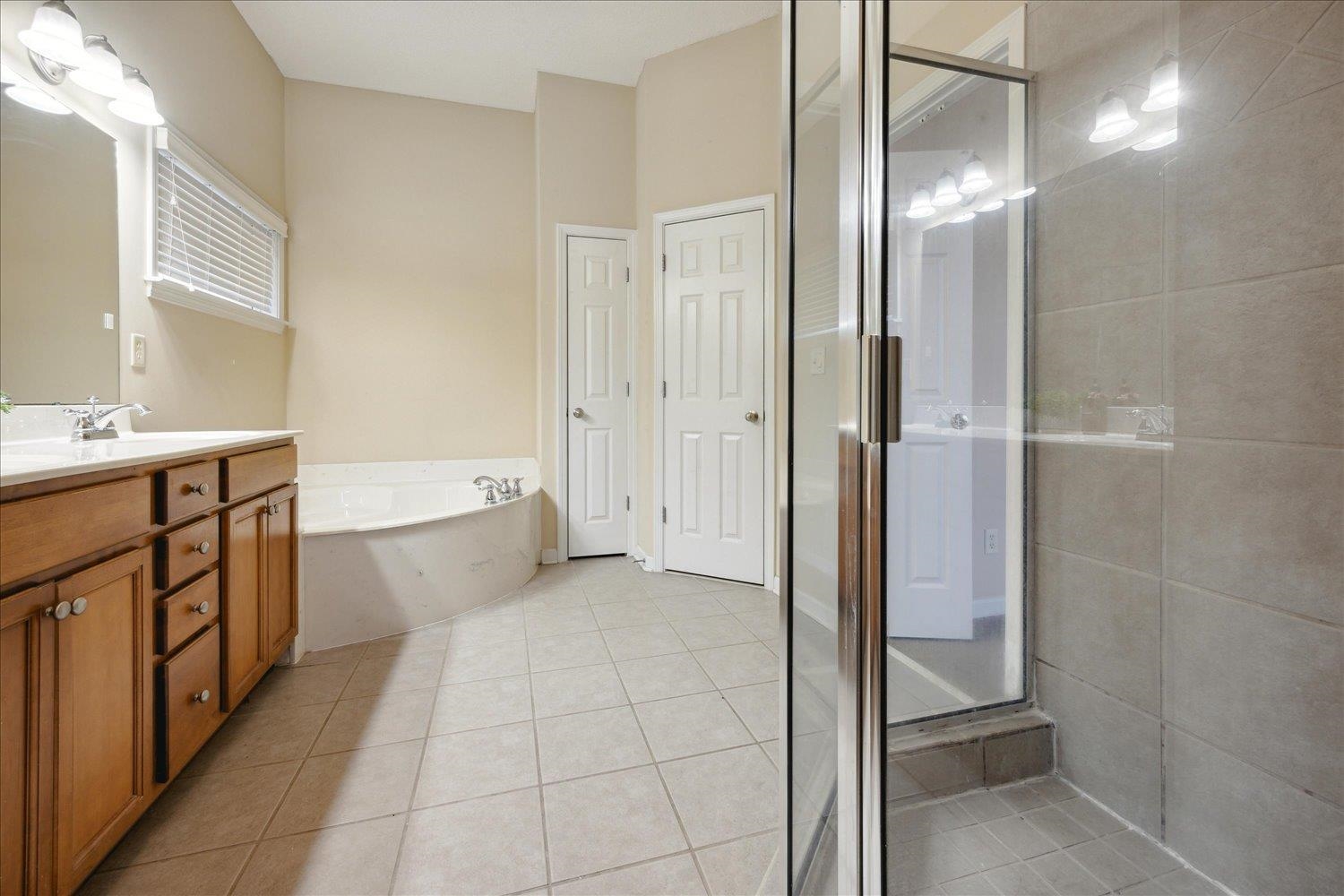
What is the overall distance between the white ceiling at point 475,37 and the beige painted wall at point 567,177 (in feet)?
0.34

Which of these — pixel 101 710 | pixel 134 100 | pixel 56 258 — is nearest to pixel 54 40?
pixel 134 100

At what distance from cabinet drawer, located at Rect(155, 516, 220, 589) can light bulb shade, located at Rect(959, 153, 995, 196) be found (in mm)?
1844

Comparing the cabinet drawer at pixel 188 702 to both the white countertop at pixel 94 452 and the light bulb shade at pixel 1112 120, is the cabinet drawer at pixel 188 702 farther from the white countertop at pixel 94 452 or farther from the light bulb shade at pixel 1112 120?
the light bulb shade at pixel 1112 120

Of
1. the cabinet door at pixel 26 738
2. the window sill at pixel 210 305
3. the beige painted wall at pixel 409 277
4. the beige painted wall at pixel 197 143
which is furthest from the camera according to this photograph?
the beige painted wall at pixel 409 277

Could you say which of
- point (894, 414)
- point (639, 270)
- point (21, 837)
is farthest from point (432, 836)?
point (639, 270)

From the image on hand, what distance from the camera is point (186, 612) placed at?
4.25ft

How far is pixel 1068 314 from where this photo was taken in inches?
46.2

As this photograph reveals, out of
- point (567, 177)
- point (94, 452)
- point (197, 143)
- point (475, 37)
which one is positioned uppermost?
point (475, 37)

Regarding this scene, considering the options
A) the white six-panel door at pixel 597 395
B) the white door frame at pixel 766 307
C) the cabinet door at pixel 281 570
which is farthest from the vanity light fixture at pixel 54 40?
the white door frame at pixel 766 307

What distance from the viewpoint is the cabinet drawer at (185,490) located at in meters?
1.21

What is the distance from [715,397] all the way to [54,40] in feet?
8.34

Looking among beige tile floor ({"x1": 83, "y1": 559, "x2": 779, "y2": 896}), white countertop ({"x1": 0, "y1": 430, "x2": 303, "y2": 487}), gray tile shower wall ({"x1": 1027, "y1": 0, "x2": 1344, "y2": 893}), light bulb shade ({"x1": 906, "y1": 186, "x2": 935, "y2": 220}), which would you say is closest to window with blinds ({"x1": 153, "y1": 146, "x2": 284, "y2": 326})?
white countertop ({"x1": 0, "y1": 430, "x2": 303, "y2": 487})

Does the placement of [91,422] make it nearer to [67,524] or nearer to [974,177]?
[67,524]

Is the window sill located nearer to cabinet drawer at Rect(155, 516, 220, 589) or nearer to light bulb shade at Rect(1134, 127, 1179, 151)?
cabinet drawer at Rect(155, 516, 220, 589)
